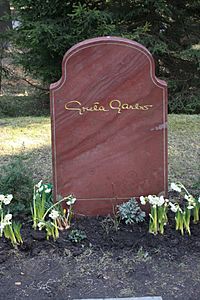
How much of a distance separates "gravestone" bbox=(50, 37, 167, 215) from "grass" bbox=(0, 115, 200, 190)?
71 cm

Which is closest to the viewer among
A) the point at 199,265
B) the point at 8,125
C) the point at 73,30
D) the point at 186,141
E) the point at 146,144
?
the point at 199,265

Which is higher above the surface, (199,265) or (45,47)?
(45,47)

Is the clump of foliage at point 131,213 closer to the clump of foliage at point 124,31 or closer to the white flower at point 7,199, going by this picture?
the white flower at point 7,199

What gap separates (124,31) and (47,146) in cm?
355

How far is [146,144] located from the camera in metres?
3.95

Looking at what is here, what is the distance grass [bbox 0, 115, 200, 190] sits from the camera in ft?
18.1

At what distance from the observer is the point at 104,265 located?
11.1 ft

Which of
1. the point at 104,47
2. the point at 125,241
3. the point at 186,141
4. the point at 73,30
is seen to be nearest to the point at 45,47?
the point at 73,30

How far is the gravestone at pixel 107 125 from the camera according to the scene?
381 cm

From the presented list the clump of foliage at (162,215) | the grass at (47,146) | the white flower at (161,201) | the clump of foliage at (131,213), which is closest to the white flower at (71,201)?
the clump of foliage at (131,213)

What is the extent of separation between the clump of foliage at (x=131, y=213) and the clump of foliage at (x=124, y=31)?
208 inches

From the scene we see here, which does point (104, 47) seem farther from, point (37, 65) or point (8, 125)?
point (37, 65)

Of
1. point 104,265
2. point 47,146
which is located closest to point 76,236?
point 104,265

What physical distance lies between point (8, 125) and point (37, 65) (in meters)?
2.68
